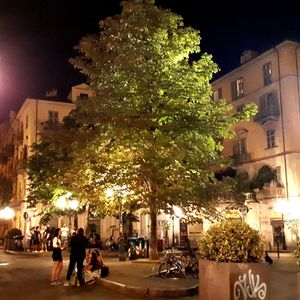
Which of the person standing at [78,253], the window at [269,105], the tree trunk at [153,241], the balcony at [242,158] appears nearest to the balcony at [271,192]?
the balcony at [242,158]

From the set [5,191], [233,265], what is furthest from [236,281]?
[5,191]

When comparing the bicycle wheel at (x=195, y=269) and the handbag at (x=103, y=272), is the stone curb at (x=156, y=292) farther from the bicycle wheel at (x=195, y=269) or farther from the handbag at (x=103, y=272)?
the handbag at (x=103, y=272)

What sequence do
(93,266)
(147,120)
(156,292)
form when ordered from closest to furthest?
1. (156,292)
2. (93,266)
3. (147,120)

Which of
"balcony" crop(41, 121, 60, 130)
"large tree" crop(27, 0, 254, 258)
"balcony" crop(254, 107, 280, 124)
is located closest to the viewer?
"large tree" crop(27, 0, 254, 258)

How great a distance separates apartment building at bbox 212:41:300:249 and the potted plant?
86.3ft

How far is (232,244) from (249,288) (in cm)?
86

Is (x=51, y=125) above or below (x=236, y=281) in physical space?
above

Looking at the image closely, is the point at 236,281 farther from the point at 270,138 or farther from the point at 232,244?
the point at 270,138

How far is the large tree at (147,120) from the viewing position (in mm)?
20453

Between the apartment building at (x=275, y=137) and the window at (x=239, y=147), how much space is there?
0.69 metres

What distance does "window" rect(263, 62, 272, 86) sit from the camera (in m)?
39.9

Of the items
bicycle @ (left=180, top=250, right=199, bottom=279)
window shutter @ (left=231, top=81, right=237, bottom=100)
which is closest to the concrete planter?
bicycle @ (left=180, top=250, right=199, bottom=279)

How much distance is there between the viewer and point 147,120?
66.9ft

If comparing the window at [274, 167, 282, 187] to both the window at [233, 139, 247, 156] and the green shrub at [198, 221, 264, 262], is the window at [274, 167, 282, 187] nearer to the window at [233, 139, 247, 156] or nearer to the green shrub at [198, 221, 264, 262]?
the window at [233, 139, 247, 156]
